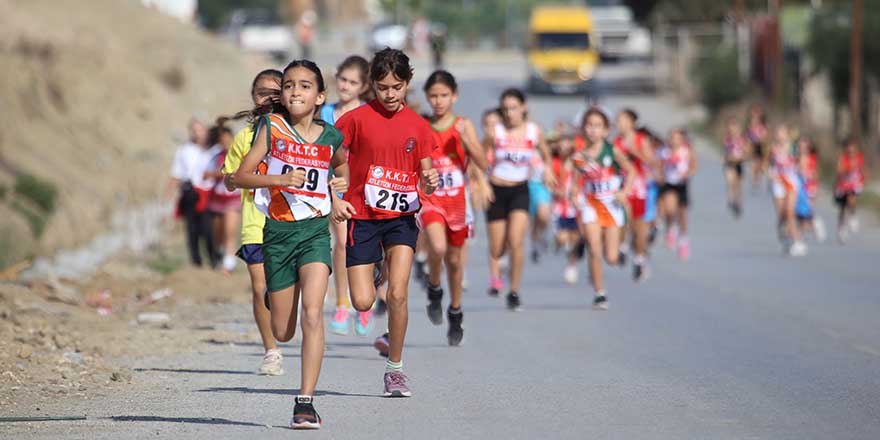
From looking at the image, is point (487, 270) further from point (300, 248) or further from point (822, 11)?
point (822, 11)

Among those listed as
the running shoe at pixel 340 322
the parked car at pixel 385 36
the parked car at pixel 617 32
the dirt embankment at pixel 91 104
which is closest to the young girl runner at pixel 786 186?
the dirt embankment at pixel 91 104

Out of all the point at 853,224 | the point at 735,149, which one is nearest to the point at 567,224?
the point at 853,224

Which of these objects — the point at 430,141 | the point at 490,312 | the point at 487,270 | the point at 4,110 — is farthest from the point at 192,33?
the point at 430,141

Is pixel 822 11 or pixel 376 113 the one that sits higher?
pixel 822 11

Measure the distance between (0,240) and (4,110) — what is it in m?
11.6

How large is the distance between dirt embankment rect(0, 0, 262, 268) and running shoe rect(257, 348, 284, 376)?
1404 centimetres

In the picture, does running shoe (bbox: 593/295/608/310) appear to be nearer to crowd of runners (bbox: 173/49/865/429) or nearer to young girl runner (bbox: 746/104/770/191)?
crowd of runners (bbox: 173/49/865/429)

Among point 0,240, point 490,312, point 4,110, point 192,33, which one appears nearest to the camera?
point 490,312

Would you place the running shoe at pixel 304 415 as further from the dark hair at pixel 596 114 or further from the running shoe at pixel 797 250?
the running shoe at pixel 797 250

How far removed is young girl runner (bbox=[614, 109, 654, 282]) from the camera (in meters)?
17.2

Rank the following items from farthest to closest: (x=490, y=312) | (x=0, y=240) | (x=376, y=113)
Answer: (x=0, y=240), (x=490, y=312), (x=376, y=113)

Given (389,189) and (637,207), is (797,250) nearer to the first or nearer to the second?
(637,207)

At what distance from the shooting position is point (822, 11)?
1656 inches

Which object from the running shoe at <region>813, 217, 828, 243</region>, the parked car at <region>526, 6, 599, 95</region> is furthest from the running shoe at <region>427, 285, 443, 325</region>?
the parked car at <region>526, 6, 599, 95</region>
